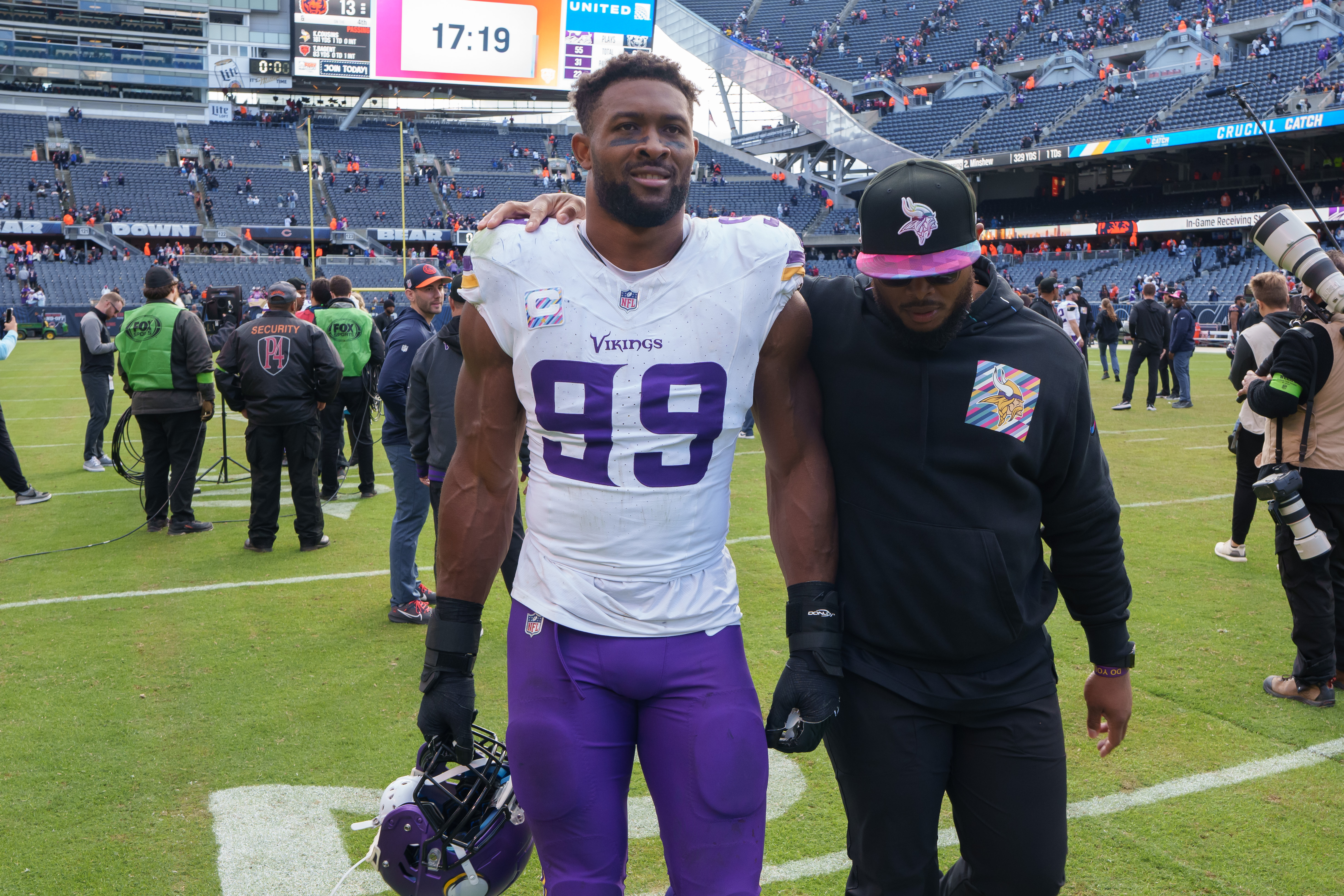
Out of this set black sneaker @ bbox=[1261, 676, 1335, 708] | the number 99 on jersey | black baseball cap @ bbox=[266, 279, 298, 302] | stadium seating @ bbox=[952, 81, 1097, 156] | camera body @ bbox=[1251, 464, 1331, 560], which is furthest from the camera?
the number 99 on jersey

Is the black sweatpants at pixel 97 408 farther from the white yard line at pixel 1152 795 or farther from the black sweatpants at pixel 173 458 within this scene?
the white yard line at pixel 1152 795

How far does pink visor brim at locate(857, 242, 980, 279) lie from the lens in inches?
87.1

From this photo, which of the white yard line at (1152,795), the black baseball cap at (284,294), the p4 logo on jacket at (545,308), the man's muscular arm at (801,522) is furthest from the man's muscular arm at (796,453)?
the black baseball cap at (284,294)

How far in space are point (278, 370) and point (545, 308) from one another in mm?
5739

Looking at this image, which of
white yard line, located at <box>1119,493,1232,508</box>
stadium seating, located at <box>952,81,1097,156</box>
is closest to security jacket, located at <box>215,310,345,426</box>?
white yard line, located at <box>1119,493,1232,508</box>

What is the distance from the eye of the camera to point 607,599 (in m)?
2.14

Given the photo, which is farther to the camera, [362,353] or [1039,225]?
[1039,225]

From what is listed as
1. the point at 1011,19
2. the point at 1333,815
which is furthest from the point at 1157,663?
the point at 1011,19

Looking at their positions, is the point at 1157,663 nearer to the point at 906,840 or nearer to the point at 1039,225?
the point at 906,840

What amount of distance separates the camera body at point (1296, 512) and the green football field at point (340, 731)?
0.77 metres

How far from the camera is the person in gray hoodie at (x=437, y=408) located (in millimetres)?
4977

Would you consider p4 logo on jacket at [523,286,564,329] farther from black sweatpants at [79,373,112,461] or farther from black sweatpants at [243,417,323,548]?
black sweatpants at [79,373,112,461]

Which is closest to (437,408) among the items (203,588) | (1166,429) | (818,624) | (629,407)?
(203,588)

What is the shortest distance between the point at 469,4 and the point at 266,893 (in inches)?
1927
